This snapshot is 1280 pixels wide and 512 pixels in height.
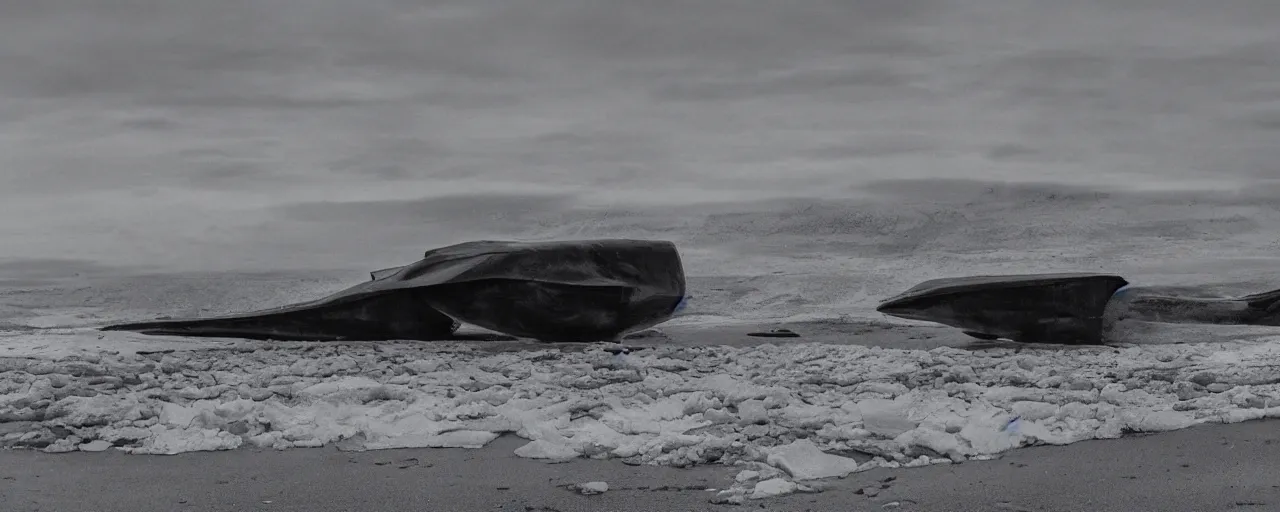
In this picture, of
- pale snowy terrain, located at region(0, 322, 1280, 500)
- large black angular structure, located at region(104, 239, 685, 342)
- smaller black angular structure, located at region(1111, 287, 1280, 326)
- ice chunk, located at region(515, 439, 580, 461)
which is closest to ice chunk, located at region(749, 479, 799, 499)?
pale snowy terrain, located at region(0, 322, 1280, 500)

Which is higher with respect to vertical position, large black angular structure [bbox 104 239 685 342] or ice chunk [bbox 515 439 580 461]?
large black angular structure [bbox 104 239 685 342]

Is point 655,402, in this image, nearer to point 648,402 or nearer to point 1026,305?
point 648,402

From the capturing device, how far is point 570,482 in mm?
2961

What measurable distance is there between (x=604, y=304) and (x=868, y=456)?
10.1ft

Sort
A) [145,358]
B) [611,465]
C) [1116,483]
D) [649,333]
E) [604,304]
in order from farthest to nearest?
[649,333] < [604,304] < [145,358] < [611,465] < [1116,483]

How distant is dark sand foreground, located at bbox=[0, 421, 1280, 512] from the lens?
275cm

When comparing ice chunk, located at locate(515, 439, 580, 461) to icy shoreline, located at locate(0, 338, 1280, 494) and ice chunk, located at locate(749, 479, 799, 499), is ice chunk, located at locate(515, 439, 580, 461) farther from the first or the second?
ice chunk, located at locate(749, 479, 799, 499)

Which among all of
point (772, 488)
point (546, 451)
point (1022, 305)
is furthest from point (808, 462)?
point (1022, 305)

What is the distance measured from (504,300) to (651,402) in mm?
2281

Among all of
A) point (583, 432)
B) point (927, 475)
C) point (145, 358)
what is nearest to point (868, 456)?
point (927, 475)

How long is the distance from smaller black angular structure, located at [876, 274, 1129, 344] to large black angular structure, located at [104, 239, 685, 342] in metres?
1.39

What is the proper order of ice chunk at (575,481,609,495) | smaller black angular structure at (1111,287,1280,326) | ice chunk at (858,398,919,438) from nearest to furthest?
ice chunk at (575,481,609,495)
ice chunk at (858,398,919,438)
smaller black angular structure at (1111,287,1280,326)

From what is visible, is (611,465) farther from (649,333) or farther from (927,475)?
(649,333)

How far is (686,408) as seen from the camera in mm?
3824
